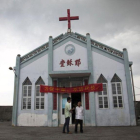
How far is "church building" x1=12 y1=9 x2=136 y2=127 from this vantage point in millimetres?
10797

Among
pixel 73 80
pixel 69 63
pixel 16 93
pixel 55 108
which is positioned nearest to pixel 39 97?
pixel 55 108

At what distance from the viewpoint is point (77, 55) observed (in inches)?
465

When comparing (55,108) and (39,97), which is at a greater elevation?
(39,97)

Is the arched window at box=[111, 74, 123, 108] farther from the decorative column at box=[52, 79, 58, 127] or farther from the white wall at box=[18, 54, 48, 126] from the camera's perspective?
the white wall at box=[18, 54, 48, 126]

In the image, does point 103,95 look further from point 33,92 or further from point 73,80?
point 33,92

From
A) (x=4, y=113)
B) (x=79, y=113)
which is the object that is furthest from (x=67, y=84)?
(x=4, y=113)

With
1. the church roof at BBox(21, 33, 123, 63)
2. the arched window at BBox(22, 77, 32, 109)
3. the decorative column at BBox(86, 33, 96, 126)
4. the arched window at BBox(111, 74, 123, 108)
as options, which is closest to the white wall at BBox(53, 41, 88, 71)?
the decorative column at BBox(86, 33, 96, 126)

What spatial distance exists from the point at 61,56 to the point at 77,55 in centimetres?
121

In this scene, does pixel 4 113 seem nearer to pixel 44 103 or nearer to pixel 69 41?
pixel 44 103

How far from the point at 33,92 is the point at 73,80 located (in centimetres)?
308

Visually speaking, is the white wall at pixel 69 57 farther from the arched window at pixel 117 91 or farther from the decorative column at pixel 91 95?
the arched window at pixel 117 91

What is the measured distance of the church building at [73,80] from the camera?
10797 millimetres

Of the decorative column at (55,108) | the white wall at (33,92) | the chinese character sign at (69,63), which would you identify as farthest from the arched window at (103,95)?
the white wall at (33,92)

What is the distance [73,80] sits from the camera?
470 inches
